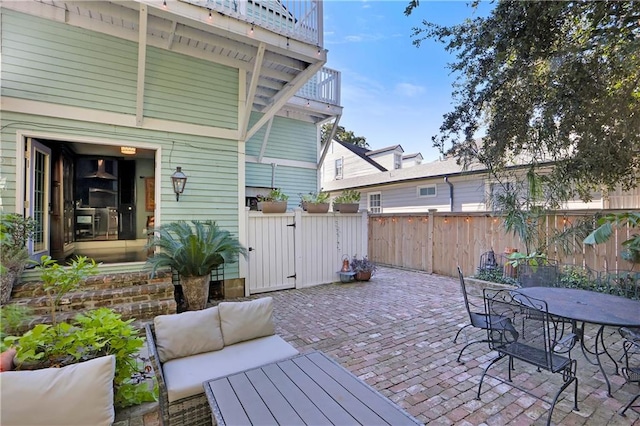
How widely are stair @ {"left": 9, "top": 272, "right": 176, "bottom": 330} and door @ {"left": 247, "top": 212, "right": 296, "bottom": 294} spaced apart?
179cm

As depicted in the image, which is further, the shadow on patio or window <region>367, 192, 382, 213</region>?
window <region>367, 192, 382, 213</region>

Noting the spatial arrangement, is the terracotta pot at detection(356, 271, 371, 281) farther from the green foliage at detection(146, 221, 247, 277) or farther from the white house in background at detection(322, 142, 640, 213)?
the white house in background at detection(322, 142, 640, 213)

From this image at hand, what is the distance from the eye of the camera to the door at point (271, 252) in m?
6.55

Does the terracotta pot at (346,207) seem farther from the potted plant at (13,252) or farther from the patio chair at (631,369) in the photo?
the potted plant at (13,252)

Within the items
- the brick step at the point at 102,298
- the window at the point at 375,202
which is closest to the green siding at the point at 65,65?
the brick step at the point at 102,298

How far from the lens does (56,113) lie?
15.9 feet

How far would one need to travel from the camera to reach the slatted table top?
1687mm

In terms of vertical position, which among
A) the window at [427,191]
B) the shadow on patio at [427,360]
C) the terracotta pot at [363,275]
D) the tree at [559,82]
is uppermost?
the tree at [559,82]

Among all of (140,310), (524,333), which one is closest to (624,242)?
(524,333)

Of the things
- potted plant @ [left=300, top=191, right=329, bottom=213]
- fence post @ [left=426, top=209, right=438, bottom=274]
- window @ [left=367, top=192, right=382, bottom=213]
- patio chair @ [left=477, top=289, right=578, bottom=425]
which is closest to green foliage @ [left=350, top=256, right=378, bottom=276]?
potted plant @ [left=300, top=191, right=329, bottom=213]

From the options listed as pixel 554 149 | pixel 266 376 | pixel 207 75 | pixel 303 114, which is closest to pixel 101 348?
pixel 266 376

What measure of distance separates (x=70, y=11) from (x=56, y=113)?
172 centimetres

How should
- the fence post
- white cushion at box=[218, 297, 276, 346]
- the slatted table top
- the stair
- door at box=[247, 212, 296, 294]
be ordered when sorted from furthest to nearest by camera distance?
the fence post
door at box=[247, 212, 296, 294]
the stair
white cushion at box=[218, 297, 276, 346]
the slatted table top

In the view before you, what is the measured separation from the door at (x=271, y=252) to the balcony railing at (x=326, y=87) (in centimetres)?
418
